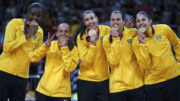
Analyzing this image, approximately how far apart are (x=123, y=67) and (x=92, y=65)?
594 mm

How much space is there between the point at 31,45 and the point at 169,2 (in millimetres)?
6297

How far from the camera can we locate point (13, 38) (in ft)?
16.0

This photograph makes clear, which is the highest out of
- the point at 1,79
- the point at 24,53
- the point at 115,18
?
the point at 115,18

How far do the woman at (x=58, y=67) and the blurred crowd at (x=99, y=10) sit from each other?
3.69 m

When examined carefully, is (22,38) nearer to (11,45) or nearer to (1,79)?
(11,45)

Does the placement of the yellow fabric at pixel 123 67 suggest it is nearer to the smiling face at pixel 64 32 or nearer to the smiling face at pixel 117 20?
the smiling face at pixel 117 20

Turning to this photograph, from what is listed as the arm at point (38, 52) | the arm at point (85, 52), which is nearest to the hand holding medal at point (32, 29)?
the arm at point (38, 52)

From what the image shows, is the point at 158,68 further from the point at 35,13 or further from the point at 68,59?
the point at 35,13

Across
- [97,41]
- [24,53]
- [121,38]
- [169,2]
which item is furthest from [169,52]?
[169,2]

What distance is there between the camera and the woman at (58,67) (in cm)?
482

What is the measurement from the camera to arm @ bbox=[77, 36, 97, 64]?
15.4 ft

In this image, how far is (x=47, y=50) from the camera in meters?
5.18

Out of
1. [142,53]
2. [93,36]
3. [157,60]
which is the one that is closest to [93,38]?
[93,36]

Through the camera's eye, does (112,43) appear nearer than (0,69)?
Yes
